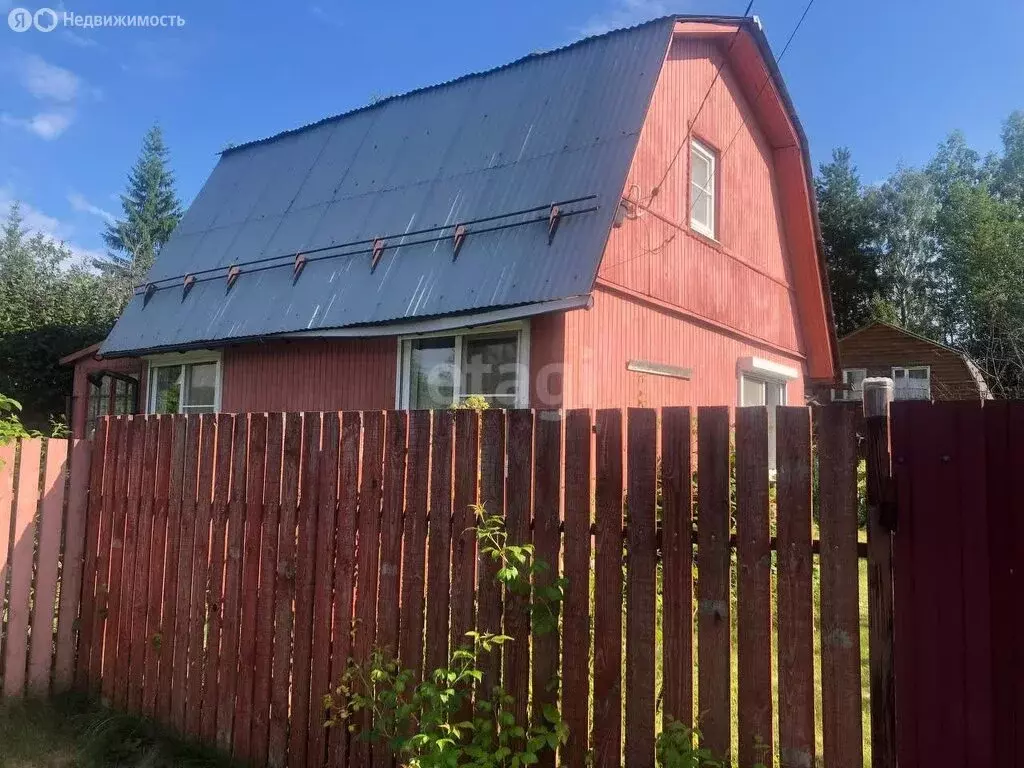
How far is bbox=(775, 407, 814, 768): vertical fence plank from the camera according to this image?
225 centimetres

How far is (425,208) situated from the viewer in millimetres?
9211

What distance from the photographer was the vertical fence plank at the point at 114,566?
4160 mm

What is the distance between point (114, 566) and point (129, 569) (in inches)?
6.2

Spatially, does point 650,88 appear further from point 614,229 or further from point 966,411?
point 966,411

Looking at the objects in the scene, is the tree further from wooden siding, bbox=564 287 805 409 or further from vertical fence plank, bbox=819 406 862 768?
vertical fence plank, bbox=819 406 862 768

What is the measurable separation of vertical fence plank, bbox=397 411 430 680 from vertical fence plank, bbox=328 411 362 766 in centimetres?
30

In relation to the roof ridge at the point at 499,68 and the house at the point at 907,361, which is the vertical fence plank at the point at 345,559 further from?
the house at the point at 907,361

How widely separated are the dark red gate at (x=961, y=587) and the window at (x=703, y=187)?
26.6ft

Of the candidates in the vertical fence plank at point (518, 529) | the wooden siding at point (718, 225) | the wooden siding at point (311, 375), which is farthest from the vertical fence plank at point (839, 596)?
the wooden siding at point (311, 375)

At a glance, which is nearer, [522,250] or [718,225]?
[522,250]

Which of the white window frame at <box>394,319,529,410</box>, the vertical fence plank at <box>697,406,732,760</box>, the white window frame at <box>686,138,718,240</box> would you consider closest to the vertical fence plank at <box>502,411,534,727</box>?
the vertical fence plank at <box>697,406,732,760</box>

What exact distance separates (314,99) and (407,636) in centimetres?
2056

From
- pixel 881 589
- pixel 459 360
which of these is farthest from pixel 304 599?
pixel 459 360

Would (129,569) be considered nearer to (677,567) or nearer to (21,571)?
(21,571)
